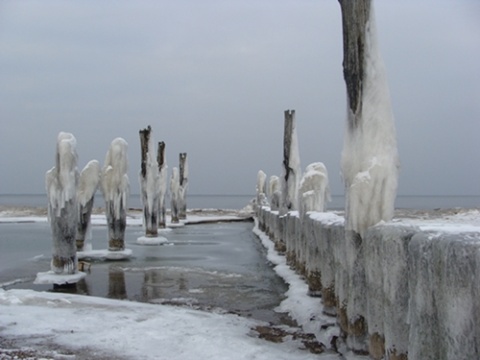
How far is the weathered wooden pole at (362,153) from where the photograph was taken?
5.15 metres

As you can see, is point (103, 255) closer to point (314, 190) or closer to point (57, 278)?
point (57, 278)

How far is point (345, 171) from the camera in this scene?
5656 millimetres

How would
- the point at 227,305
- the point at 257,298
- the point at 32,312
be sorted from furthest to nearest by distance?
the point at 257,298
the point at 227,305
the point at 32,312

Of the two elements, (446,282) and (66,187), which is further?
(66,187)

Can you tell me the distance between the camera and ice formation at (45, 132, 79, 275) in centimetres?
1009

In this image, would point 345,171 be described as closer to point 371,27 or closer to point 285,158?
point 371,27

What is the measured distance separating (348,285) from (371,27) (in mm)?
2843

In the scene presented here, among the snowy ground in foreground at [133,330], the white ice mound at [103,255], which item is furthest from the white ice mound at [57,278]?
the white ice mound at [103,255]

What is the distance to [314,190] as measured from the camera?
33.4ft

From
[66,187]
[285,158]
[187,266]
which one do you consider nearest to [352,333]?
[66,187]

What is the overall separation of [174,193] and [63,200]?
72.7 ft

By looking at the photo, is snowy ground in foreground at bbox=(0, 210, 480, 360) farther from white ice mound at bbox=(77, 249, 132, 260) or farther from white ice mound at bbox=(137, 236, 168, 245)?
white ice mound at bbox=(137, 236, 168, 245)

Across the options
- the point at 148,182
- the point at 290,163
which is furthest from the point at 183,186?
the point at 290,163

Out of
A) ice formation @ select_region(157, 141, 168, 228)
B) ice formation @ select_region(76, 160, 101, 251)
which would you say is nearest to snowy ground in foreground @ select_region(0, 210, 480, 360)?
ice formation @ select_region(76, 160, 101, 251)
